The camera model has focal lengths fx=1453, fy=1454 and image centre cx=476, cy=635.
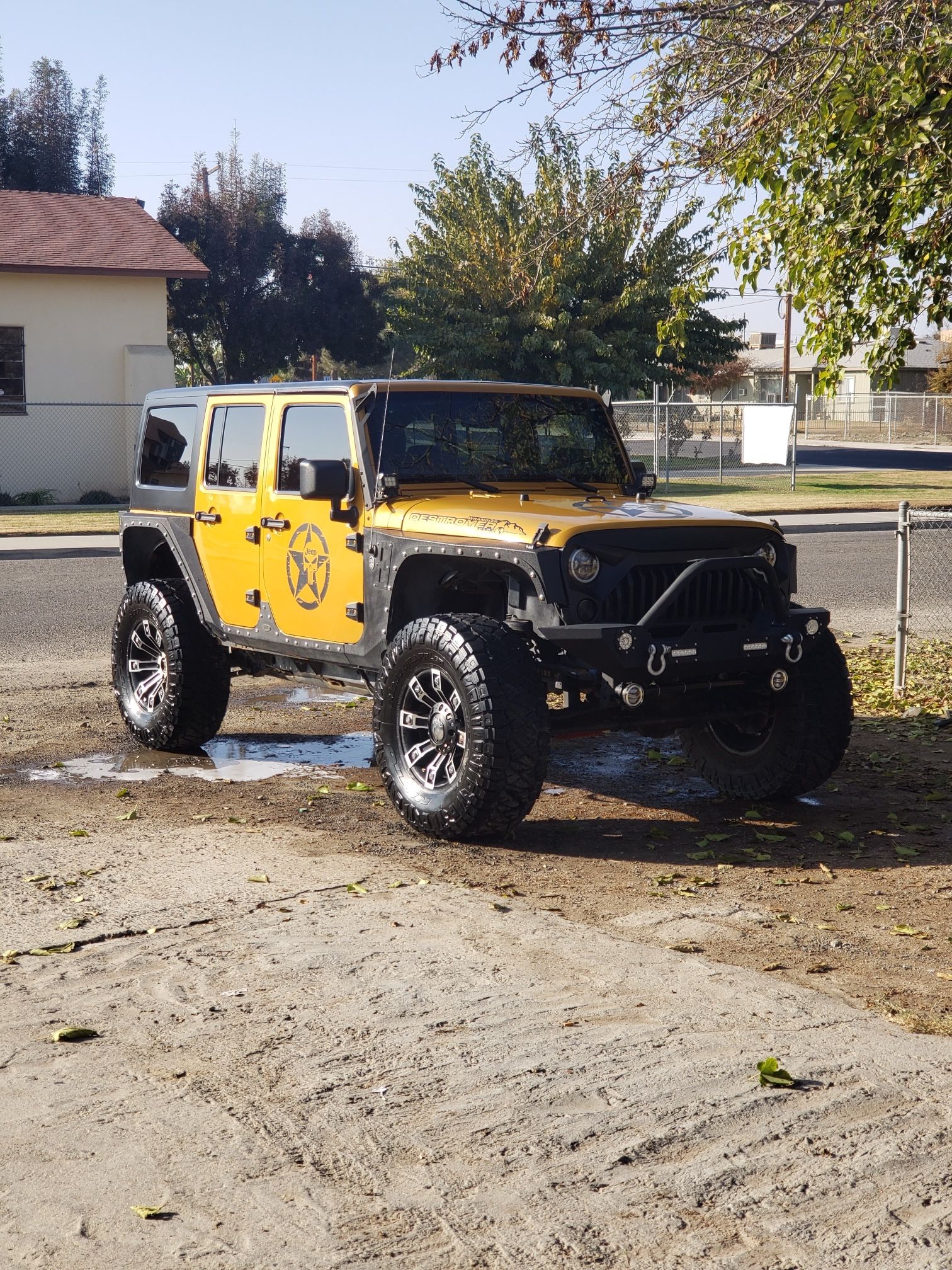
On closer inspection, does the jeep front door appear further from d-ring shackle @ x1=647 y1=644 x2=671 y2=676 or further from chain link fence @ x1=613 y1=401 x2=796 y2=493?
chain link fence @ x1=613 y1=401 x2=796 y2=493

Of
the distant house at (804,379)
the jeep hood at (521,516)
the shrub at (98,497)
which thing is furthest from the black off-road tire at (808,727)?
the distant house at (804,379)

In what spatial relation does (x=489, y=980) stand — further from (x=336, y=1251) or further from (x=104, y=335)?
(x=104, y=335)

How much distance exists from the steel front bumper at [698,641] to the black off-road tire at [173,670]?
2635 millimetres

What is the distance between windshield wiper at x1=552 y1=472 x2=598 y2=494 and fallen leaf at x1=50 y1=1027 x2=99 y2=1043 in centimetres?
399

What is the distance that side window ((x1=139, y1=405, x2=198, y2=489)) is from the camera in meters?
8.16

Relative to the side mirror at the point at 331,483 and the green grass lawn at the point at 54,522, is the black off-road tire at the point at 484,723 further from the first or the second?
the green grass lawn at the point at 54,522

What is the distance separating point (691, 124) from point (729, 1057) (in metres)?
6.13

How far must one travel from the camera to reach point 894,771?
770cm

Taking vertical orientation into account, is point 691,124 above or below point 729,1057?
above

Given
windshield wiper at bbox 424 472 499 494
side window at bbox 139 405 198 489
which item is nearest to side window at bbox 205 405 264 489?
side window at bbox 139 405 198 489

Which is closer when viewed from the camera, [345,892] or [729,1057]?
[729,1057]

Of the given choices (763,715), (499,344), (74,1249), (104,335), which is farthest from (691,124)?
(499,344)

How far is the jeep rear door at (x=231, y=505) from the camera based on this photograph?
24.8 feet

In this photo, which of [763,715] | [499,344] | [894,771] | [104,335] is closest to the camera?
[763,715]
